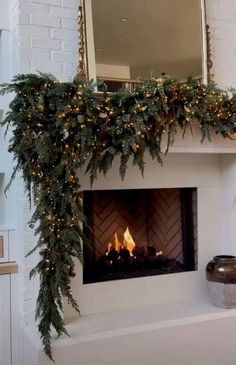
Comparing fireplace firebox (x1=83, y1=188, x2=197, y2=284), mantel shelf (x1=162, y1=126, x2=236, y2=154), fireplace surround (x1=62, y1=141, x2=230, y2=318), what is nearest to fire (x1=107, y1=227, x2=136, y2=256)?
fireplace firebox (x1=83, y1=188, x2=197, y2=284)

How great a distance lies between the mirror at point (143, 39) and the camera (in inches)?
105

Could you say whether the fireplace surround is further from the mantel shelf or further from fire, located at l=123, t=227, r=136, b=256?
fire, located at l=123, t=227, r=136, b=256

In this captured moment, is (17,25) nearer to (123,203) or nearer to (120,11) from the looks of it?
(120,11)

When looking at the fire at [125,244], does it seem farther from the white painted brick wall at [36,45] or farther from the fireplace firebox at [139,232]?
the white painted brick wall at [36,45]

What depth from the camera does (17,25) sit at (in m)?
2.57

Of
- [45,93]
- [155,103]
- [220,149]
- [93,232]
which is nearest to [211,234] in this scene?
[220,149]

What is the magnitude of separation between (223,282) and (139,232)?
716 mm

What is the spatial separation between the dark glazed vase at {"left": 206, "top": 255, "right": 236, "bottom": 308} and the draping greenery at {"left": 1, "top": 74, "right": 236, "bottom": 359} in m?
1.01

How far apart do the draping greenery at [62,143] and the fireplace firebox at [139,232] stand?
53cm

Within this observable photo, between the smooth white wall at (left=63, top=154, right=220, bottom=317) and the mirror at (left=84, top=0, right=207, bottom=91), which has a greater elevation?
the mirror at (left=84, top=0, right=207, bottom=91)

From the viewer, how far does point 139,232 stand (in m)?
3.14

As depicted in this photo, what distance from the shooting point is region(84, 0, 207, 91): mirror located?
8.76ft

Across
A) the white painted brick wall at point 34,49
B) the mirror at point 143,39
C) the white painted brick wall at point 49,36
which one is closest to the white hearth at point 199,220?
the white painted brick wall at point 34,49

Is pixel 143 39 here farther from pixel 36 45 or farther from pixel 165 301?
pixel 165 301
